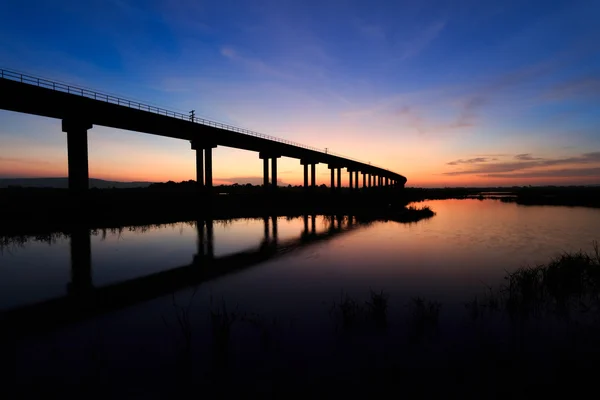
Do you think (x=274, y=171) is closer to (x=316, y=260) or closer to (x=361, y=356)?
(x=316, y=260)

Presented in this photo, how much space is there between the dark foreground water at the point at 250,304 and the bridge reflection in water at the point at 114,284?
0.19m

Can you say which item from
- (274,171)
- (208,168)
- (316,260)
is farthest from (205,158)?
(316,260)

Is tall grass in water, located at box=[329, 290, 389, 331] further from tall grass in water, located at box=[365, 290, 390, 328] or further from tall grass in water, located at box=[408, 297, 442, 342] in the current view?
tall grass in water, located at box=[408, 297, 442, 342]

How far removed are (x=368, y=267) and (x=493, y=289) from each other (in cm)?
495

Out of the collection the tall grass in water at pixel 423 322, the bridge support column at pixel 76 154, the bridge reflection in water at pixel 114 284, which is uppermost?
the bridge support column at pixel 76 154

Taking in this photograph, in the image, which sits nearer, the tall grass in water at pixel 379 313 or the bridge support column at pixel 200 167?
the tall grass in water at pixel 379 313

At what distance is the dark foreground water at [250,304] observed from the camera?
5629 mm

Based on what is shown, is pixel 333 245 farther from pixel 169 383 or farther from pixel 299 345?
pixel 169 383

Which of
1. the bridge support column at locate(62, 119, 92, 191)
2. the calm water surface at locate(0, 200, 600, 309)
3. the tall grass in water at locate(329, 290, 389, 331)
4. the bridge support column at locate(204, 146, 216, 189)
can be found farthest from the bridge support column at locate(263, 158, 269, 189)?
the tall grass in water at locate(329, 290, 389, 331)

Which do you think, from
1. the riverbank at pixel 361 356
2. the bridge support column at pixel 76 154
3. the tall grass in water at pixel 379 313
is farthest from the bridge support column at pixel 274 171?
the tall grass in water at pixel 379 313

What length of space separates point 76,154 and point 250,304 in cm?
3104

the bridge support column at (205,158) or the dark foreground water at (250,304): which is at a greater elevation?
the bridge support column at (205,158)

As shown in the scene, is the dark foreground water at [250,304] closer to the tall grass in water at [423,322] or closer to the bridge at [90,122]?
the tall grass in water at [423,322]

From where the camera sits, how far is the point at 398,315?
8148 mm
